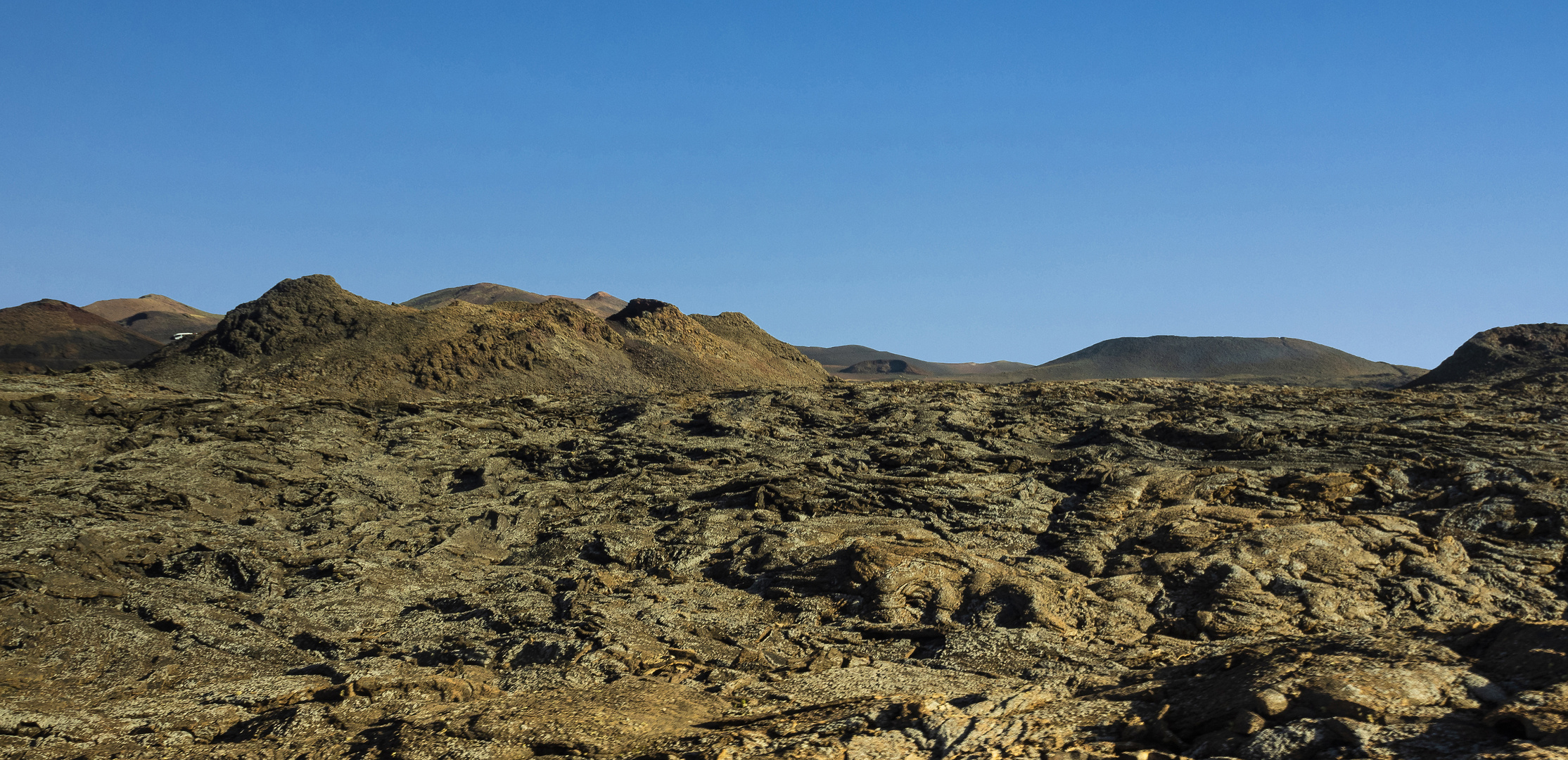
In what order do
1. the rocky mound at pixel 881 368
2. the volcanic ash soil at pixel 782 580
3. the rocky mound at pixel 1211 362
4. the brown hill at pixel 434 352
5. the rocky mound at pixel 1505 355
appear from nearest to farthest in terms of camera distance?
the volcanic ash soil at pixel 782 580 → the brown hill at pixel 434 352 → the rocky mound at pixel 1505 355 → the rocky mound at pixel 1211 362 → the rocky mound at pixel 881 368

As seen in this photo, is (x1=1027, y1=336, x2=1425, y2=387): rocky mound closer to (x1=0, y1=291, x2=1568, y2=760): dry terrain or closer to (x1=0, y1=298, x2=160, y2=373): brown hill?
(x1=0, y1=291, x2=1568, y2=760): dry terrain

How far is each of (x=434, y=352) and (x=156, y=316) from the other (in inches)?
1741

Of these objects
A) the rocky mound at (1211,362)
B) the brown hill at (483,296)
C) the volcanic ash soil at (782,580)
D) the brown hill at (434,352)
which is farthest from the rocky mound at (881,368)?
the volcanic ash soil at (782,580)

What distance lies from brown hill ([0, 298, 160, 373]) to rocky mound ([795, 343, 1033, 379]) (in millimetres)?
37760

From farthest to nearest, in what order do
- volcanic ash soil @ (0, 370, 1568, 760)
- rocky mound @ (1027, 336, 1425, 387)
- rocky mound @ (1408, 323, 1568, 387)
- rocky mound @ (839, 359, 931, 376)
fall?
rocky mound @ (839, 359, 931, 376) < rocky mound @ (1027, 336, 1425, 387) < rocky mound @ (1408, 323, 1568, 387) < volcanic ash soil @ (0, 370, 1568, 760)

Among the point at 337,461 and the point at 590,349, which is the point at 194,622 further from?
the point at 590,349

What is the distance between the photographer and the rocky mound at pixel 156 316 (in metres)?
51.5

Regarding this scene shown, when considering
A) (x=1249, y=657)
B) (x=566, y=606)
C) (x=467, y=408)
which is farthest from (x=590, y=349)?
(x=1249, y=657)

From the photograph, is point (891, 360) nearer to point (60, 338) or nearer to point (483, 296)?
point (483, 296)

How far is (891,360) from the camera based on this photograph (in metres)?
64.2

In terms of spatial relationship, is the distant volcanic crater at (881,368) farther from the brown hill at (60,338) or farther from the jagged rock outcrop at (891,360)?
the brown hill at (60,338)

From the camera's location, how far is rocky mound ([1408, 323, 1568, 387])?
19.9 metres

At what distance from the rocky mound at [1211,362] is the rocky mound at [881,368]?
25.9 ft

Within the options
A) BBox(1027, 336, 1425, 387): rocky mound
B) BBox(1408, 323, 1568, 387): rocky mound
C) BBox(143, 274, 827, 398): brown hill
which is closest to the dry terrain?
BBox(143, 274, 827, 398): brown hill
